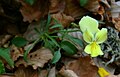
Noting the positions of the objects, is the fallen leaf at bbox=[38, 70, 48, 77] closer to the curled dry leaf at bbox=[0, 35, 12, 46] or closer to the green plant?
the green plant

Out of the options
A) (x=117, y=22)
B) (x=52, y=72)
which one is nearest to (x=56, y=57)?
(x=52, y=72)

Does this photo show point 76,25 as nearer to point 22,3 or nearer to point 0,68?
point 22,3

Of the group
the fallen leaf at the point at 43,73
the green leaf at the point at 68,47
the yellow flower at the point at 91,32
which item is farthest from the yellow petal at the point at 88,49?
the fallen leaf at the point at 43,73

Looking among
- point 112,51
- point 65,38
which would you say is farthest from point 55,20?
point 112,51

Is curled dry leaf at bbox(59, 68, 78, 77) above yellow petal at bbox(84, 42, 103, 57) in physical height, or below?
below

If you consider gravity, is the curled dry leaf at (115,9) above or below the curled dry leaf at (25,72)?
above

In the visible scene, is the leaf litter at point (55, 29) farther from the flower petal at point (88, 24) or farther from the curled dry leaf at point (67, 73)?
the flower petal at point (88, 24)

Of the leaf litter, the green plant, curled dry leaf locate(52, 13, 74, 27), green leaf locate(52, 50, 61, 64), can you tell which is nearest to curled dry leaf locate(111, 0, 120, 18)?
the leaf litter
